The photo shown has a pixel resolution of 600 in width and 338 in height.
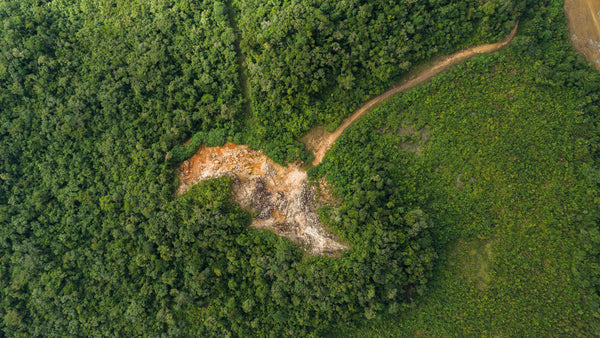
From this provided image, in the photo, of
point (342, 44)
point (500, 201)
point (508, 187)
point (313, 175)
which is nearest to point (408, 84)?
point (342, 44)

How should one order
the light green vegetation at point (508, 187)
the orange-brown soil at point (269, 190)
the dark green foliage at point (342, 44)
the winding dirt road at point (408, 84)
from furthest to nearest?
the winding dirt road at point (408, 84), the orange-brown soil at point (269, 190), the dark green foliage at point (342, 44), the light green vegetation at point (508, 187)

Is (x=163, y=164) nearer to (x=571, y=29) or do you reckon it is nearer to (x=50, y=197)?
(x=50, y=197)

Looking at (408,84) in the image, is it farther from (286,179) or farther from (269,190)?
(269,190)

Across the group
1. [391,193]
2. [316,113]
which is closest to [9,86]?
[316,113]

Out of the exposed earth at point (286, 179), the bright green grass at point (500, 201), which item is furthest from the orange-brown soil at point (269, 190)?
the bright green grass at point (500, 201)

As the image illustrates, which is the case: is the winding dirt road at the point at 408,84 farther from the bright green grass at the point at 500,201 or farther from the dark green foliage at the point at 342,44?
the bright green grass at the point at 500,201

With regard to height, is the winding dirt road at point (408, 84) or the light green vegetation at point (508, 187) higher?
the winding dirt road at point (408, 84)

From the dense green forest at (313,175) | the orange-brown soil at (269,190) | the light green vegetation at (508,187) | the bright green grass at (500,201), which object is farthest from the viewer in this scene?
the orange-brown soil at (269,190)
